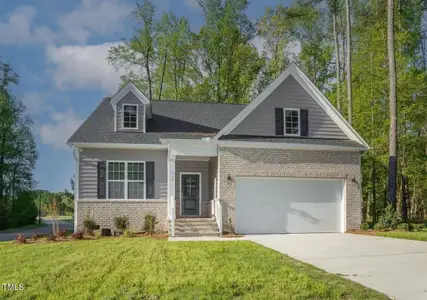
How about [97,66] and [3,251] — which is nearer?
[3,251]

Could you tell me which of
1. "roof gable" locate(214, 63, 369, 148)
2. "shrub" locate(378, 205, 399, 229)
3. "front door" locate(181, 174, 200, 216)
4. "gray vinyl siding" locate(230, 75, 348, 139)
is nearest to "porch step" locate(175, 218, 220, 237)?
"front door" locate(181, 174, 200, 216)

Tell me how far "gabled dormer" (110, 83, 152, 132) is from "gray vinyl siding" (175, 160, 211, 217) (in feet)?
7.52

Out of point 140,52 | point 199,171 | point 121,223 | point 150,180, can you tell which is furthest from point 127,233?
point 140,52

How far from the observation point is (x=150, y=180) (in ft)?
57.0

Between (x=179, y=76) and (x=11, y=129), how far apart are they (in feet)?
43.9

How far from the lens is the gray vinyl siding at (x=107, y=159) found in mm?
16891

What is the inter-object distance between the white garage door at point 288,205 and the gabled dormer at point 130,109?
16.9 ft

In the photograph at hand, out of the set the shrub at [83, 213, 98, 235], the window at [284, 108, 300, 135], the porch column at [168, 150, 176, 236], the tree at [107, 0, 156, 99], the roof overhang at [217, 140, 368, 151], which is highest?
the tree at [107, 0, 156, 99]

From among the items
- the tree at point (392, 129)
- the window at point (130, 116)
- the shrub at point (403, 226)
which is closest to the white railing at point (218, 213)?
the window at point (130, 116)

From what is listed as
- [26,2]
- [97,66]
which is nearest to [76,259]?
[26,2]

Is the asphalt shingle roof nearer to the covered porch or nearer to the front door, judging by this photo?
the covered porch

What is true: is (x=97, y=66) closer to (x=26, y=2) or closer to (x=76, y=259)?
(x=26, y=2)

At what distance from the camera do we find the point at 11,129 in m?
32.1

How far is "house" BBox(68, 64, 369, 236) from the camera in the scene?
642 inches
